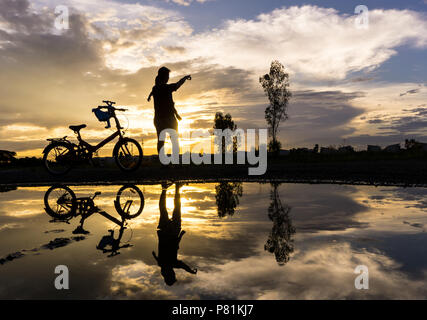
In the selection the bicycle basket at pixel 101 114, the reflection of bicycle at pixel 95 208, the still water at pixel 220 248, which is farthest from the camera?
the bicycle basket at pixel 101 114

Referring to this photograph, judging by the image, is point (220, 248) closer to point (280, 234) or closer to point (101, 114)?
point (280, 234)

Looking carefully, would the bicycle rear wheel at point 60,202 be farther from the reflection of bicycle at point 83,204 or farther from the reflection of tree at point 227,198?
the reflection of tree at point 227,198

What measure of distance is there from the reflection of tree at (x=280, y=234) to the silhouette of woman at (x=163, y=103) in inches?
254

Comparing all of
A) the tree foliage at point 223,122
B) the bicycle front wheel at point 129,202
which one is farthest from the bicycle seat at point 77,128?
the tree foliage at point 223,122

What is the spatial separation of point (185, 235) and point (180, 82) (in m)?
Result: 8.09

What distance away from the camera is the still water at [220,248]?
2.52 m

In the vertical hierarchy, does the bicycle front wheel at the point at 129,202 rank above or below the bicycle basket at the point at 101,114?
below

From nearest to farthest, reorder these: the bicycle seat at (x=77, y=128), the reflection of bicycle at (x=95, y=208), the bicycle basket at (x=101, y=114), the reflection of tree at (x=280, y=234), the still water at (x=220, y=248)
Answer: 1. the still water at (x=220, y=248)
2. the reflection of tree at (x=280, y=234)
3. the reflection of bicycle at (x=95, y=208)
4. the bicycle basket at (x=101, y=114)
5. the bicycle seat at (x=77, y=128)

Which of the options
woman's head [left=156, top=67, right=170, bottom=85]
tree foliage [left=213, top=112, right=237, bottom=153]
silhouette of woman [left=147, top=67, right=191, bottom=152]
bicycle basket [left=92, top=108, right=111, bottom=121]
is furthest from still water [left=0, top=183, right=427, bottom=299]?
tree foliage [left=213, top=112, right=237, bottom=153]

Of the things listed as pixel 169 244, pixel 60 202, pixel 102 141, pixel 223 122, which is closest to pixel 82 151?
pixel 102 141

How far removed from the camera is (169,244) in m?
3.65

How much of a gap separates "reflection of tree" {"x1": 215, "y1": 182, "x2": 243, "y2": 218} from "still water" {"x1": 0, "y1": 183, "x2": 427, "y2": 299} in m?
0.05

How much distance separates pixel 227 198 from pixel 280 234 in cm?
292

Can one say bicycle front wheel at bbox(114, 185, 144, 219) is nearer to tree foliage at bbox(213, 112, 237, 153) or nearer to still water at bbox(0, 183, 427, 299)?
still water at bbox(0, 183, 427, 299)
